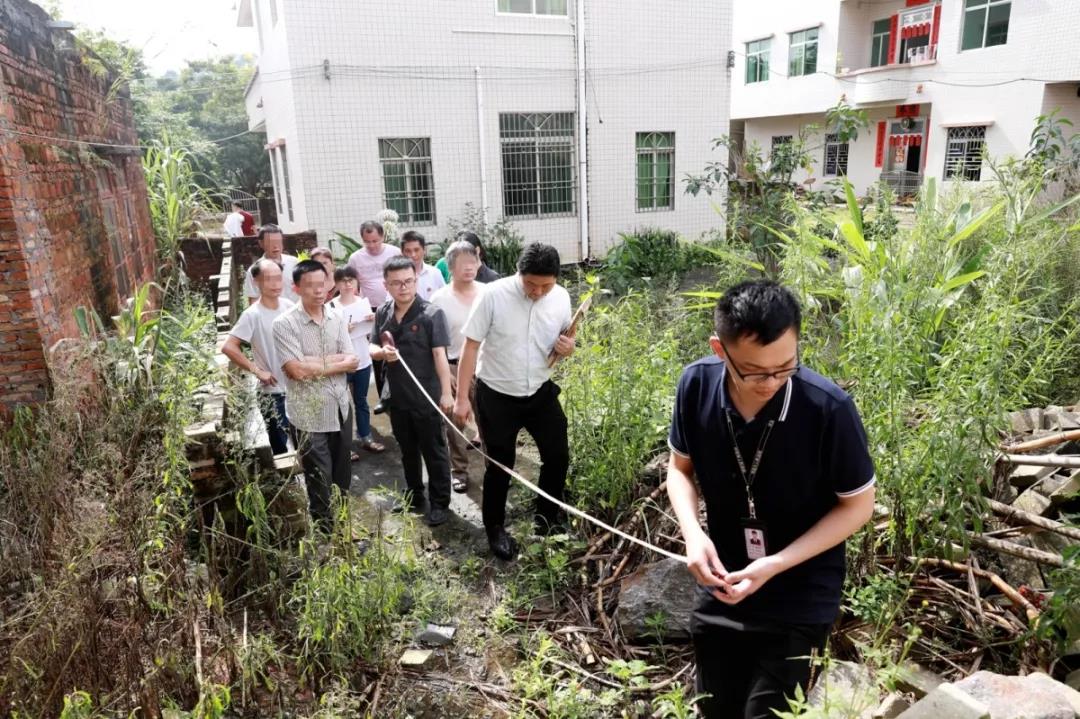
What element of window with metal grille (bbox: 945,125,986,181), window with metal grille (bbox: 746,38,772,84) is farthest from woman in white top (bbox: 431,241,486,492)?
window with metal grille (bbox: 746,38,772,84)

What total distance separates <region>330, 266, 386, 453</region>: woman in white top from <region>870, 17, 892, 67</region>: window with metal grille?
21782 mm

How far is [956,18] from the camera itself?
18078 mm

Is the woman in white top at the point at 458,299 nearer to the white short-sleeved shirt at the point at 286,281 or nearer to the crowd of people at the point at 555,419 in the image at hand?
the crowd of people at the point at 555,419

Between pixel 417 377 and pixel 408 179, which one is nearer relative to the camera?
pixel 417 377

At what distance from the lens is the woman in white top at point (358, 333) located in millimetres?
5531

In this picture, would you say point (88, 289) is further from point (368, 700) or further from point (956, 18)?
point (956, 18)

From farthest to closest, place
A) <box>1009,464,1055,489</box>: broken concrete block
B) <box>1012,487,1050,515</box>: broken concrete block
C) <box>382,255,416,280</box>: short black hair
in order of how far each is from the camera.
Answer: <box>382,255,416,280</box>: short black hair < <box>1009,464,1055,489</box>: broken concrete block < <box>1012,487,1050,515</box>: broken concrete block

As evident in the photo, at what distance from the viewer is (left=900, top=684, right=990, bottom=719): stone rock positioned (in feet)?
6.23

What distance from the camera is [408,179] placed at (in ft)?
37.9

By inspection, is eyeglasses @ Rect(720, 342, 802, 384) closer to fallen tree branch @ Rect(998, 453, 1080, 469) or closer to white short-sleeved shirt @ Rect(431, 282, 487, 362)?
fallen tree branch @ Rect(998, 453, 1080, 469)

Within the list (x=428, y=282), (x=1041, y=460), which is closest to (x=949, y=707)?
(x=1041, y=460)

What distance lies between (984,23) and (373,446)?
19.3 metres

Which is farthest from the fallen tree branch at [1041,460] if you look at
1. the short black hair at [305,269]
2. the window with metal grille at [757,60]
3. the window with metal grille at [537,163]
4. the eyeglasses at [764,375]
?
the window with metal grille at [757,60]

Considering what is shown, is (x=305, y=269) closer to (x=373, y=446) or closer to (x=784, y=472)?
(x=373, y=446)
